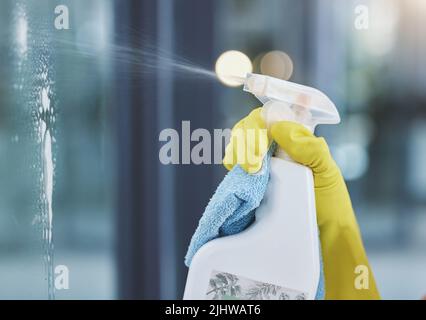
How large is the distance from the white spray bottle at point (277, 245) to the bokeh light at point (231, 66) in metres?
0.14

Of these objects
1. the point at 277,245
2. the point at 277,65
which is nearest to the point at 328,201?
the point at 277,245

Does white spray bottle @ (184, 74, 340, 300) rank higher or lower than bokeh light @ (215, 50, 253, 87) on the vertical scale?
lower

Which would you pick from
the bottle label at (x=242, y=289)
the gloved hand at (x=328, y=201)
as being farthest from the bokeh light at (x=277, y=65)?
the bottle label at (x=242, y=289)

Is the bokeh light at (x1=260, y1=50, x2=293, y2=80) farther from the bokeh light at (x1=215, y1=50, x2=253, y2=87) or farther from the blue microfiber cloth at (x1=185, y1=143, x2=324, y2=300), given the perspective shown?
the blue microfiber cloth at (x1=185, y1=143, x2=324, y2=300)

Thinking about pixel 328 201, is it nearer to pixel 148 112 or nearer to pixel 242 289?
pixel 242 289

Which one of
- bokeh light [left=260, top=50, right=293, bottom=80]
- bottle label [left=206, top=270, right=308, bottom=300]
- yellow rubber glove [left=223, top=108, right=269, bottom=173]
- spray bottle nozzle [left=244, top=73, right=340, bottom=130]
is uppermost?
bokeh light [left=260, top=50, right=293, bottom=80]

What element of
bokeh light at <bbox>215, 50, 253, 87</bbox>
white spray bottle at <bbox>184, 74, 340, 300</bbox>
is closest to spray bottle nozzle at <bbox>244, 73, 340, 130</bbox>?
white spray bottle at <bbox>184, 74, 340, 300</bbox>

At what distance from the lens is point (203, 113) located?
83cm

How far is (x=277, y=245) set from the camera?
25.1 inches

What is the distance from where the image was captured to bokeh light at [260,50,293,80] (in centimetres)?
80

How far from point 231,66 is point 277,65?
0.20 ft

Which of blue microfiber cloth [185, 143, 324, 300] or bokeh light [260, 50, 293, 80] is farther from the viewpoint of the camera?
bokeh light [260, 50, 293, 80]
